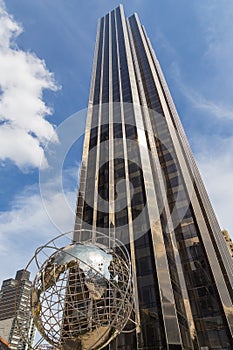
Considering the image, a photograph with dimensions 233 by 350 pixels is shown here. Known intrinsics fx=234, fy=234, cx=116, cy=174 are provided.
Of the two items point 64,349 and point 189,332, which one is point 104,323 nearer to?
point 64,349

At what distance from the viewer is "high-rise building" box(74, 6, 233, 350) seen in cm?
1709

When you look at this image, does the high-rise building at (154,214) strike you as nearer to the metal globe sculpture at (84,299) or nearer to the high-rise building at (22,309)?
the high-rise building at (22,309)

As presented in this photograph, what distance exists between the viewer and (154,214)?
22.8 m

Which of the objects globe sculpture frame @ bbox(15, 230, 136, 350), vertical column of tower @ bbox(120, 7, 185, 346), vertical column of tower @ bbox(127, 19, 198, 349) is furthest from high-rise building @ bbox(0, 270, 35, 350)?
vertical column of tower @ bbox(127, 19, 198, 349)

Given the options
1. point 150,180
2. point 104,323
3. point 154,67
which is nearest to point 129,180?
point 150,180

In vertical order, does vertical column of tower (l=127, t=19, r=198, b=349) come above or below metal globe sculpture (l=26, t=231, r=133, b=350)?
above

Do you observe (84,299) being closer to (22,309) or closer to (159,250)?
(22,309)

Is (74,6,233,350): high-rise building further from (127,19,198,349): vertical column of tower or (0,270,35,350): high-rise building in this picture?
(0,270,35,350): high-rise building

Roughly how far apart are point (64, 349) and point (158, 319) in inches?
547

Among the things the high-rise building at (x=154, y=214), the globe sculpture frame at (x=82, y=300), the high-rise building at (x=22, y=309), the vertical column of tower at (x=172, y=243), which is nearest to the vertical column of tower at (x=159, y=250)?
the high-rise building at (x=154, y=214)

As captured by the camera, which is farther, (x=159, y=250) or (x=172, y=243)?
(x=172, y=243)

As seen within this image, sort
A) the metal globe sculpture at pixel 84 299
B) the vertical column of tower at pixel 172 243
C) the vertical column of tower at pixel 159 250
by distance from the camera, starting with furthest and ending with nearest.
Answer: the vertical column of tower at pixel 172 243
the vertical column of tower at pixel 159 250
the metal globe sculpture at pixel 84 299

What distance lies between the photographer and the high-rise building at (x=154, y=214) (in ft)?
56.1

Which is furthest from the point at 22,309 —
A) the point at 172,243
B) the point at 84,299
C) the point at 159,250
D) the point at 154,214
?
the point at 172,243
